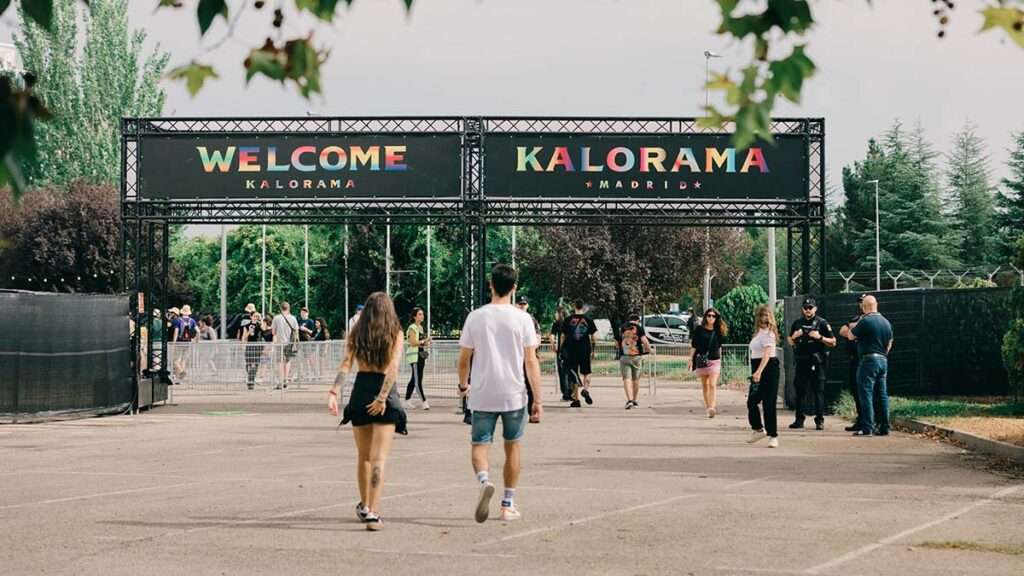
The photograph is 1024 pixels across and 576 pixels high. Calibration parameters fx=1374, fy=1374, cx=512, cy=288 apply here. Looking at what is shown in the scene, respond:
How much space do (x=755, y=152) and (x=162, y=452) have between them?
13012 mm

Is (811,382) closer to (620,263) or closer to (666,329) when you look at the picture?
(620,263)

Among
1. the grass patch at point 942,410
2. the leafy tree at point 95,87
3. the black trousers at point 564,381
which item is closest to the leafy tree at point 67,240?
the leafy tree at point 95,87

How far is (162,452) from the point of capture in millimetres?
16141

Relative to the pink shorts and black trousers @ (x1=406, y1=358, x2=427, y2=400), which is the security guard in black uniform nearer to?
the pink shorts

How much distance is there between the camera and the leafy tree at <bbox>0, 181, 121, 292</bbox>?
61.8 meters

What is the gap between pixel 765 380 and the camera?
17.0 m

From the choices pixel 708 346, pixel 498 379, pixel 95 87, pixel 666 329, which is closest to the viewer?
pixel 498 379

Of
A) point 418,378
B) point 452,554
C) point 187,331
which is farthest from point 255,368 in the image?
point 452,554

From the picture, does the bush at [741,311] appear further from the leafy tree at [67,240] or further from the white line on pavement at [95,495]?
the white line on pavement at [95,495]

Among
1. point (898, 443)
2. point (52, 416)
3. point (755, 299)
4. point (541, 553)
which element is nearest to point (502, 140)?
point (52, 416)

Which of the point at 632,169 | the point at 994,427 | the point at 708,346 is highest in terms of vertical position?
the point at 632,169

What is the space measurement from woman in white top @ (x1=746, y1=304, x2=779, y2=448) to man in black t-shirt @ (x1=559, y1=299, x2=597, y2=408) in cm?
718

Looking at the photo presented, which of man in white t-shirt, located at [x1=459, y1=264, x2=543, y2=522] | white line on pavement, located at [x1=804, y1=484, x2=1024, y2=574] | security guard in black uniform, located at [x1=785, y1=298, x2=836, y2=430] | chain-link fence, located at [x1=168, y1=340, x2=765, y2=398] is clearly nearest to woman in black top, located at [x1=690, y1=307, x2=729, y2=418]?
security guard in black uniform, located at [x1=785, y1=298, x2=836, y2=430]

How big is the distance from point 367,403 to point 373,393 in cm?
9
